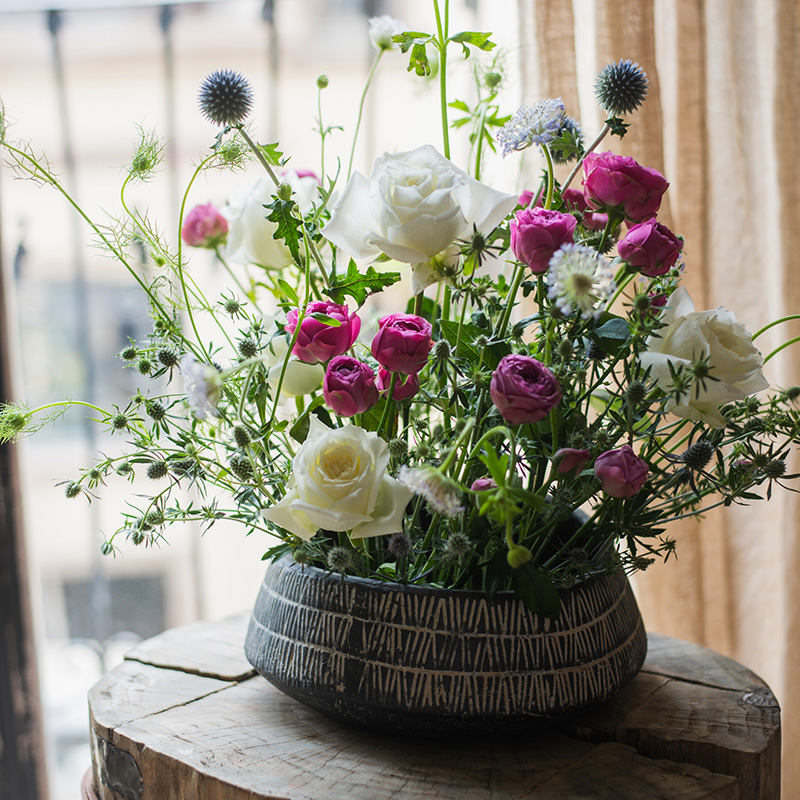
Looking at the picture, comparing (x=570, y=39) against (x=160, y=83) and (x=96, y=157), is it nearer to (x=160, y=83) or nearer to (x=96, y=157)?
(x=160, y=83)

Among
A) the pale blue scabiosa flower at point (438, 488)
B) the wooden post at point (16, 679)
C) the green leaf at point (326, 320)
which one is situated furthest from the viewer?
the wooden post at point (16, 679)

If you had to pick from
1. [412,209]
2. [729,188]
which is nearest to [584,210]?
[412,209]

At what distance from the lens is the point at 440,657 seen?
62 cm

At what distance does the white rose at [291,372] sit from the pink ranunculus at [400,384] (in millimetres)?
63

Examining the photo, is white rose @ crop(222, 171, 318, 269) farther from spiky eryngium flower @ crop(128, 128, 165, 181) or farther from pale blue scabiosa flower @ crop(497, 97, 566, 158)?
pale blue scabiosa flower @ crop(497, 97, 566, 158)

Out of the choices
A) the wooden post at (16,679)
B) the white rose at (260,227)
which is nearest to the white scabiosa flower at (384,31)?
the white rose at (260,227)

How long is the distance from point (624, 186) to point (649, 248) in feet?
0.18

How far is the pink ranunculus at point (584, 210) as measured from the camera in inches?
26.3

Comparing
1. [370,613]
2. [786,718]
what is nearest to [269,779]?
[370,613]

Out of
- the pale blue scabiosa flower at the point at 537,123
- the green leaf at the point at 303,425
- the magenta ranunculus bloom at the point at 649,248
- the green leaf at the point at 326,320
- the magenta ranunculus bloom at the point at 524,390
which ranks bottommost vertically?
the green leaf at the point at 303,425

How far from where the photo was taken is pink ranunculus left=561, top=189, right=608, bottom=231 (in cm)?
67

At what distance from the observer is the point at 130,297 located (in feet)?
4.99

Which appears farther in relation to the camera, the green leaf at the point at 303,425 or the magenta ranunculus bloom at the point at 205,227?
the magenta ranunculus bloom at the point at 205,227

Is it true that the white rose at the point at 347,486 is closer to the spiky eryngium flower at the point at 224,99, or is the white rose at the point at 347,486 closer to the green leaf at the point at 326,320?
the green leaf at the point at 326,320
